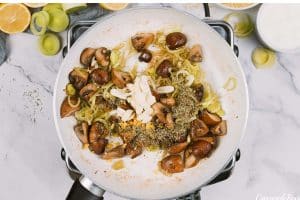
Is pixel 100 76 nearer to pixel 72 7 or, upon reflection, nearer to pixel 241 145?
pixel 72 7

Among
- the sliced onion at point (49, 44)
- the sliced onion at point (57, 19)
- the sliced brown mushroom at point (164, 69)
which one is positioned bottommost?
the sliced brown mushroom at point (164, 69)

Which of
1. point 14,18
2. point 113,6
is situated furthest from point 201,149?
point 14,18

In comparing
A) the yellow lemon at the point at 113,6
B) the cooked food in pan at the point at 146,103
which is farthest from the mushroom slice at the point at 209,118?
the yellow lemon at the point at 113,6

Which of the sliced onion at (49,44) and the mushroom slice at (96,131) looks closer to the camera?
the mushroom slice at (96,131)

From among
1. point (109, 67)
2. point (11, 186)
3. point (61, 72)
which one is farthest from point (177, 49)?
point (11, 186)

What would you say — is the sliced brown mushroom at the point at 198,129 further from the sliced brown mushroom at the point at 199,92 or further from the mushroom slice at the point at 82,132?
the mushroom slice at the point at 82,132

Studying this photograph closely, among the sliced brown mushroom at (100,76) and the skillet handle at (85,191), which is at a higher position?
the sliced brown mushroom at (100,76)
